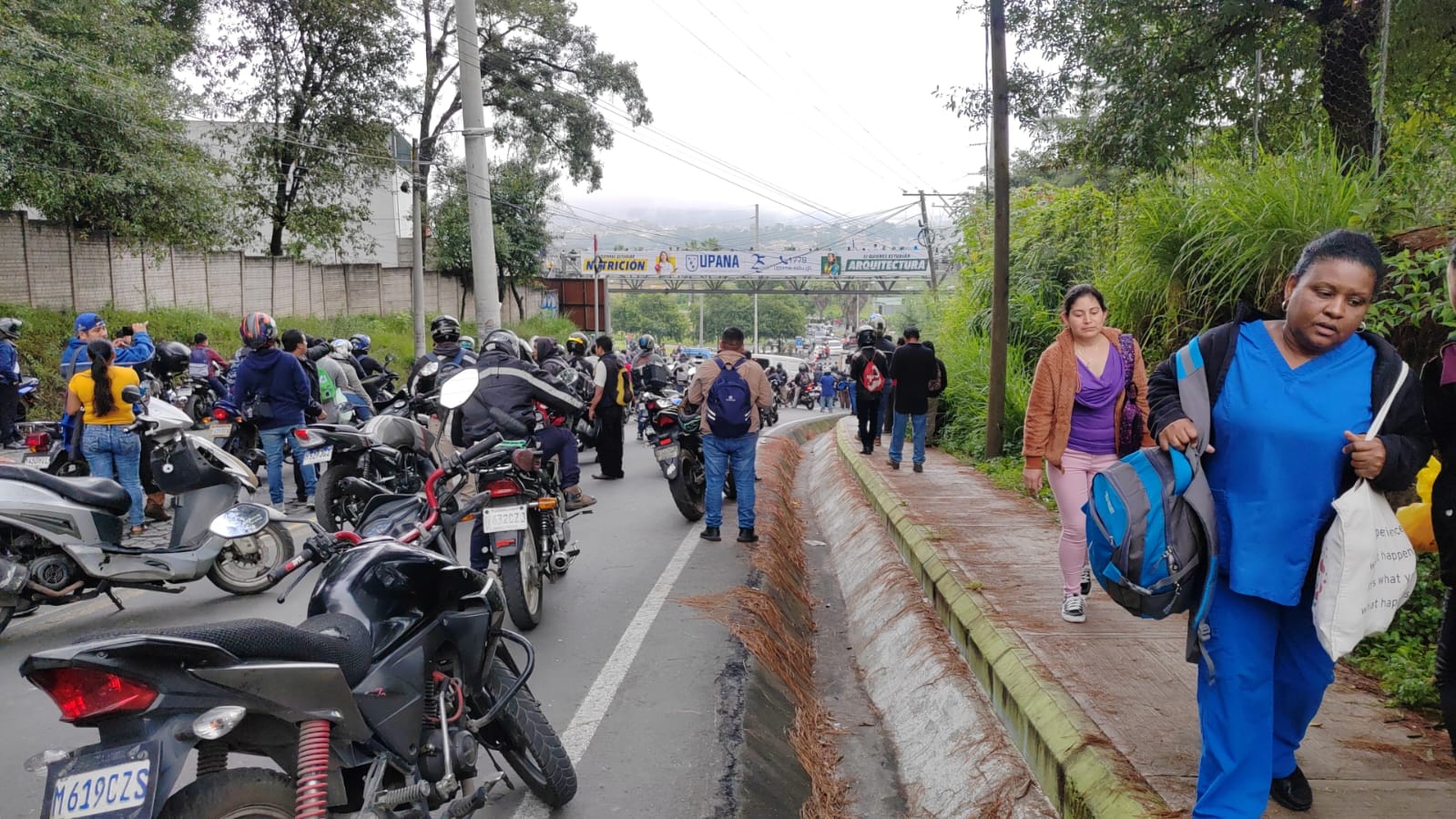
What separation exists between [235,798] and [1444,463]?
3321 mm

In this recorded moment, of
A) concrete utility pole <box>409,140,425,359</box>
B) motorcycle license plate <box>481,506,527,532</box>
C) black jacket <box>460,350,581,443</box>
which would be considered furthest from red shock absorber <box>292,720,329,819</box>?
concrete utility pole <box>409,140,425,359</box>

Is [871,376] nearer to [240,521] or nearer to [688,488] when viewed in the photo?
[688,488]

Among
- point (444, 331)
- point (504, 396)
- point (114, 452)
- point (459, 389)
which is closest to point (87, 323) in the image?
point (114, 452)

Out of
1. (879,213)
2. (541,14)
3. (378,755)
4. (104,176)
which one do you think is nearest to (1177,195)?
(378,755)

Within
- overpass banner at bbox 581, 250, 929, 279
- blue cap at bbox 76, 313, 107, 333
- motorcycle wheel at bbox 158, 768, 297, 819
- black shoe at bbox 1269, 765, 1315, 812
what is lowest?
black shoe at bbox 1269, 765, 1315, 812

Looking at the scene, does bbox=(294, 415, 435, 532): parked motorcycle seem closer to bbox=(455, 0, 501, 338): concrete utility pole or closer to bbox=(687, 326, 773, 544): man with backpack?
bbox=(687, 326, 773, 544): man with backpack

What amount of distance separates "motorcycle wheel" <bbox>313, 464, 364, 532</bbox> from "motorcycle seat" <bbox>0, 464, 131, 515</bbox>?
1.92 m

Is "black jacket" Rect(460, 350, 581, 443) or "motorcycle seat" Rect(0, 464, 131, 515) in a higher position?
"black jacket" Rect(460, 350, 581, 443)

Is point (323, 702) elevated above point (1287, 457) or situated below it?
below

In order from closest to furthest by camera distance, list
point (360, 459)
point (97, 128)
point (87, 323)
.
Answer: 1. point (360, 459)
2. point (87, 323)
3. point (97, 128)

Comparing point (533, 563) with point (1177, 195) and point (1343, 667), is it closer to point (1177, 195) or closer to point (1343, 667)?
point (1343, 667)

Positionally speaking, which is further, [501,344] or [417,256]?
[417,256]

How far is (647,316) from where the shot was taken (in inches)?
4163

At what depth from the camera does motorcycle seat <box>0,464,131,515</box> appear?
18.6 ft
